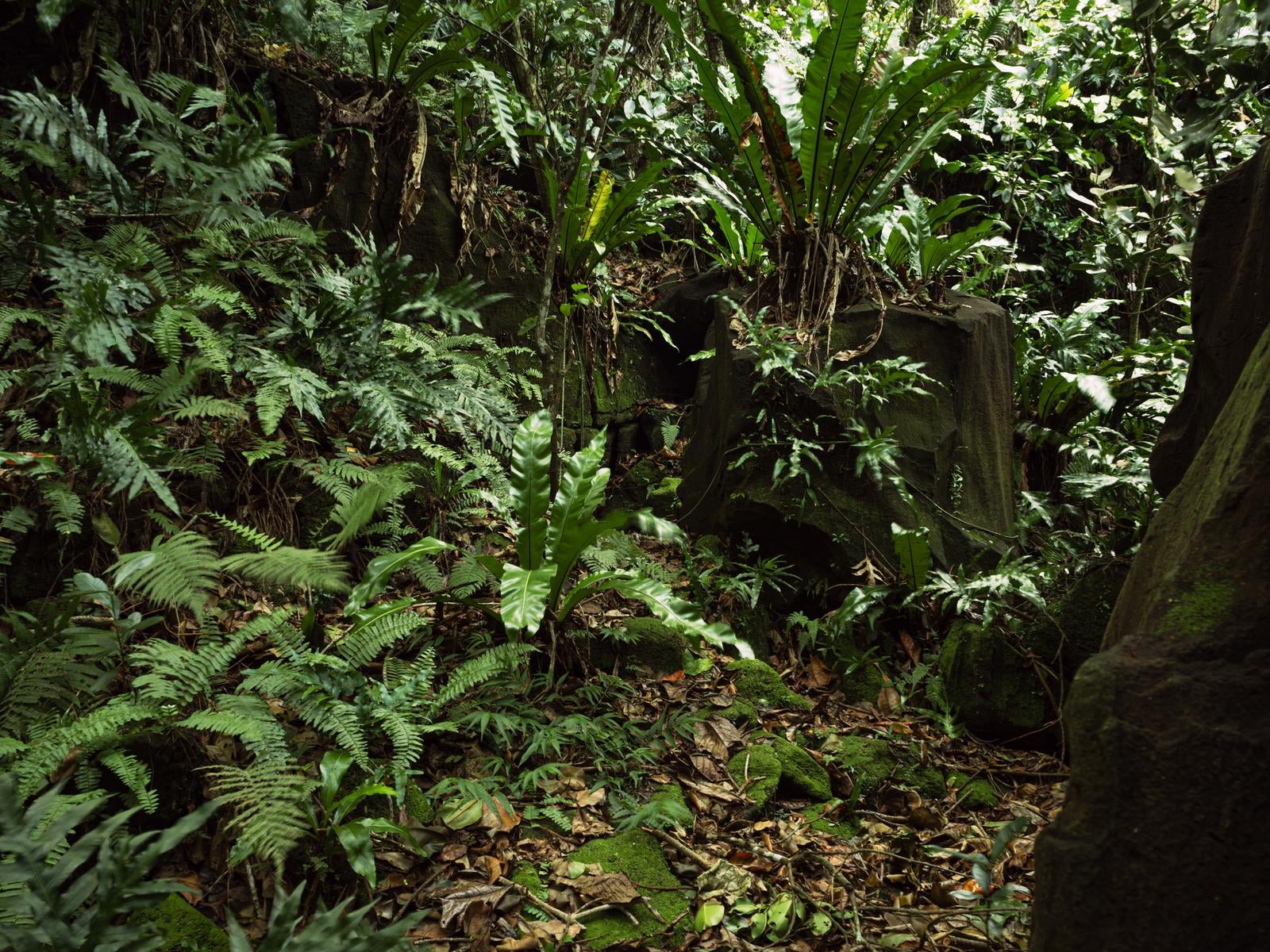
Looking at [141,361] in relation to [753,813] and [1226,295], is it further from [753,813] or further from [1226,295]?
[1226,295]

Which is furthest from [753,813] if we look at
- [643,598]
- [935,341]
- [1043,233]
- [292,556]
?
[1043,233]

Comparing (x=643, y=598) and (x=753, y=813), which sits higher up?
(x=643, y=598)

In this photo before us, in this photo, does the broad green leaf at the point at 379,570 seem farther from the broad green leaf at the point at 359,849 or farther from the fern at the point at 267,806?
the broad green leaf at the point at 359,849

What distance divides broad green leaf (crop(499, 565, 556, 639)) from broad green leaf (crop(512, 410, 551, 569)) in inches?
5.4

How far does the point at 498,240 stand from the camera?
486 cm

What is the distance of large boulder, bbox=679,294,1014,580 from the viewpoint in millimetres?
3869

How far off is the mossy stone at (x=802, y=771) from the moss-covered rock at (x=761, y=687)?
344 millimetres

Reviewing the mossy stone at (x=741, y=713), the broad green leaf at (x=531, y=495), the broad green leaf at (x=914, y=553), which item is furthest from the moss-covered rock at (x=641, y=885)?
the broad green leaf at (x=914, y=553)

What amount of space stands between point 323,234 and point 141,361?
3.32 ft

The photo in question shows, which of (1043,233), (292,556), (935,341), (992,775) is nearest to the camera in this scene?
(292,556)

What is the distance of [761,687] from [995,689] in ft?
3.13

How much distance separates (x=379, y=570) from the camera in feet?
8.64

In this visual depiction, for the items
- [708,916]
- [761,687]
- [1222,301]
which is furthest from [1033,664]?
[708,916]

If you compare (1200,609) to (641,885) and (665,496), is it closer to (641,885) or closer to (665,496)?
(641,885)
